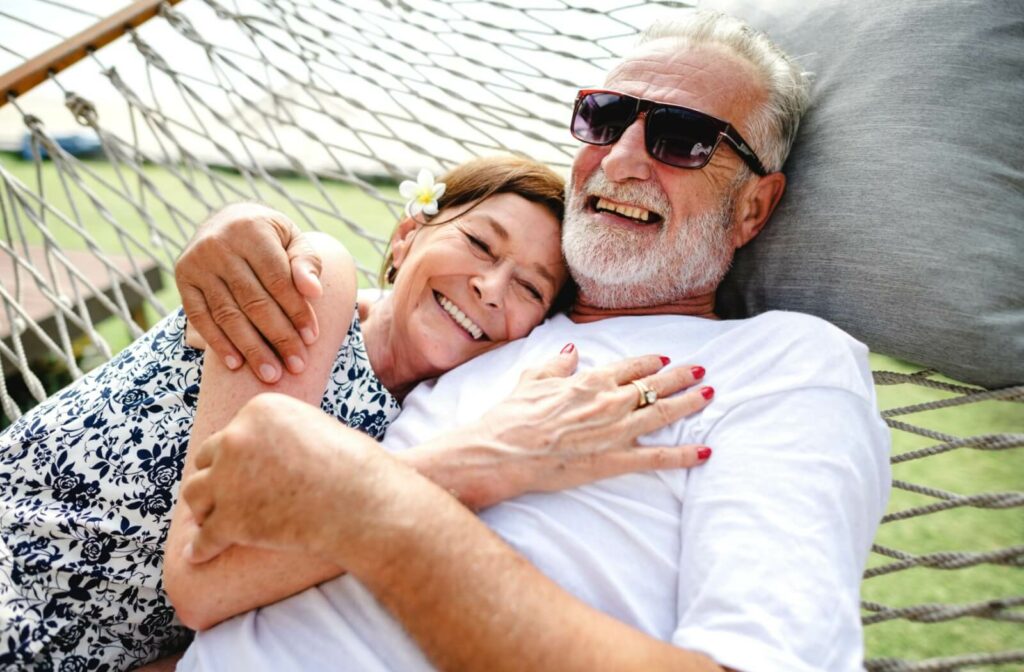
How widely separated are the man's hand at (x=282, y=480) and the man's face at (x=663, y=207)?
2.32 ft

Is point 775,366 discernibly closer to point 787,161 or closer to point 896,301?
point 896,301

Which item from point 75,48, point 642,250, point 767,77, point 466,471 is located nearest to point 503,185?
point 642,250

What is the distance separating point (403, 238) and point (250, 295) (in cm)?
56

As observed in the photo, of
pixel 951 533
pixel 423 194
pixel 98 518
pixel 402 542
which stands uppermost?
pixel 423 194

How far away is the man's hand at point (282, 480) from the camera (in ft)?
3.19

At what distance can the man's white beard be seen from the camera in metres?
1.55

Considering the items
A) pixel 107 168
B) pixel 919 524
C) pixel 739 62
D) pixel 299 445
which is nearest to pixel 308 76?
pixel 739 62

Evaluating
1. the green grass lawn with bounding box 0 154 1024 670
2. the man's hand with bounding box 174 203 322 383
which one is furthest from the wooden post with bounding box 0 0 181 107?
the man's hand with bounding box 174 203 322 383

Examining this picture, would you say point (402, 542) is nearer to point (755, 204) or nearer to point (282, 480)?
point (282, 480)

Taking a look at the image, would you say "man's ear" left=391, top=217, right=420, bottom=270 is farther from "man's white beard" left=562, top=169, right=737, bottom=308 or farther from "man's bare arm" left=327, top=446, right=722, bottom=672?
"man's bare arm" left=327, top=446, right=722, bottom=672

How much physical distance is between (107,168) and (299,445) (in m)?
7.49

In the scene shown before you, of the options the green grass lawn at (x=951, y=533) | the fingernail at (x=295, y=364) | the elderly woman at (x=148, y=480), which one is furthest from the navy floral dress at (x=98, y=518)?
the green grass lawn at (x=951, y=533)

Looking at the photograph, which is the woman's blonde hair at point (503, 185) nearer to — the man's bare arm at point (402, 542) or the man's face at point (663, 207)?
the man's face at point (663, 207)

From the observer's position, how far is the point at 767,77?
5.21 feet
